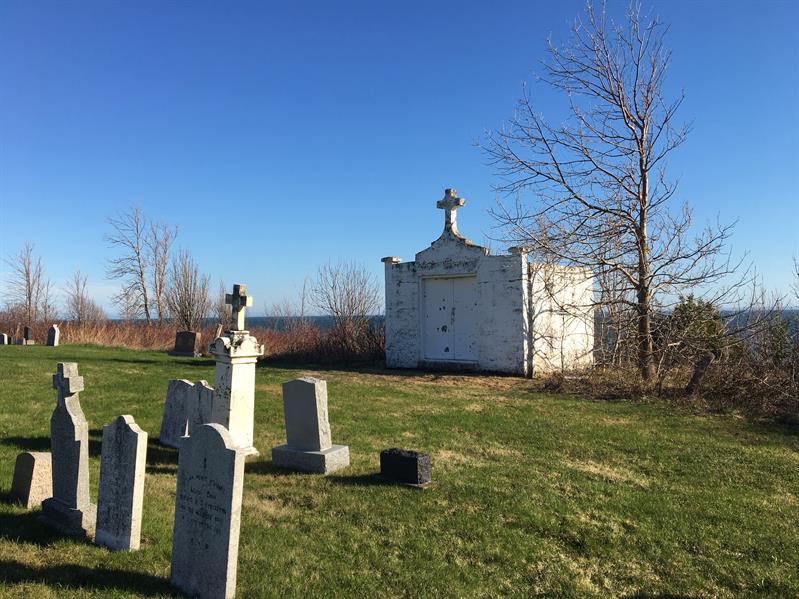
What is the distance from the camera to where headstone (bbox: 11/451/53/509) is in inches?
203

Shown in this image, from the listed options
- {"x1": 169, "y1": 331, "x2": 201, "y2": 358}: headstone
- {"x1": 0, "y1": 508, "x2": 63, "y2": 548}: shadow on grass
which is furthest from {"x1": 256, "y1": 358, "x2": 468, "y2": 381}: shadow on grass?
{"x1": 0, "y1": 508, "x2": 63, "y2": 548}: shadow on grass

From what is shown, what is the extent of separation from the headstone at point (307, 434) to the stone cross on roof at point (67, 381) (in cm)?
257

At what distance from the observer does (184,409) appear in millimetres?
7836

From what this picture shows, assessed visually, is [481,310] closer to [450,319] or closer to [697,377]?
[450,319]

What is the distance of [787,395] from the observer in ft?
35.6

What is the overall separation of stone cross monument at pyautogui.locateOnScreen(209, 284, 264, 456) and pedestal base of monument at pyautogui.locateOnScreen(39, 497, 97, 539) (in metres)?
2.29

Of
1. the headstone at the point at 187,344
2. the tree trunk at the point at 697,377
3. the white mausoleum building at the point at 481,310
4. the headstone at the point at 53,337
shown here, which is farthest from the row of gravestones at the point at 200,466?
the headstone at the point at 53,337

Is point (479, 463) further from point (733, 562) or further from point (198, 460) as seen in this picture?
point (198, 460)

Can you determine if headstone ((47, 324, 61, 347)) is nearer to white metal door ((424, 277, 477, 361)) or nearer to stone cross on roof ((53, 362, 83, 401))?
white metal door ((424, 277, 477, 361))

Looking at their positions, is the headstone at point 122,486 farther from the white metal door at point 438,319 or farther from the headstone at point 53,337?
the headstone at point 53,337

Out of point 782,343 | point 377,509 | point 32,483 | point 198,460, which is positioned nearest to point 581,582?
point 377,509

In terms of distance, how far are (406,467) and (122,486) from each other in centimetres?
292

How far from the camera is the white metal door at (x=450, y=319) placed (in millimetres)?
16562

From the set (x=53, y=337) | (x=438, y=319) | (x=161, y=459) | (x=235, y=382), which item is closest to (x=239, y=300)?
(x=235, y=382)
